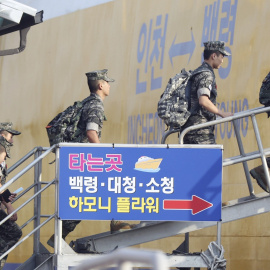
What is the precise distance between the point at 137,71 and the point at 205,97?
367 centimetres

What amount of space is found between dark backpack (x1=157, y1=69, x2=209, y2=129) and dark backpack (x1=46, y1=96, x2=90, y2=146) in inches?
29.0

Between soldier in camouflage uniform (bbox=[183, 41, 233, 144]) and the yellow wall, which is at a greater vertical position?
the yellow wall

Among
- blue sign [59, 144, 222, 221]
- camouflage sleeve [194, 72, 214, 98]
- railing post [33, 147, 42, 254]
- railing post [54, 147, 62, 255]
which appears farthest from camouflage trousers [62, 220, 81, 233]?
camouflage sleeve [194, 72, 214, 98]

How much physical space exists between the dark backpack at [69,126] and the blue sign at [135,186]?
0.97 metres

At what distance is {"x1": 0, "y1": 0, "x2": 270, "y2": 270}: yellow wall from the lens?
7797 mm

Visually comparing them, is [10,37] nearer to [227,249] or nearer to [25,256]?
[25,256]

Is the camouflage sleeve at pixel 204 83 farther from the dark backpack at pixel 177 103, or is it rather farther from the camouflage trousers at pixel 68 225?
the camouflage trousers at pixel 68 225

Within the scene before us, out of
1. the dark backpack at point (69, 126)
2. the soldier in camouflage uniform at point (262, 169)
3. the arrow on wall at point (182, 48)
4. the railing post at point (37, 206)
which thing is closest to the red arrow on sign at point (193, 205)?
the soldier in camouflage uniform at point (262, 169)

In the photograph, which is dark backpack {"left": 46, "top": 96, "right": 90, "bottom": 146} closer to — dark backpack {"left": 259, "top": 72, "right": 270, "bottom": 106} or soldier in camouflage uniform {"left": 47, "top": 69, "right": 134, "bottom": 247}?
soldier in camouflage uniform {"left": 47, "top": 69, "right": 134, "bottom": 247}

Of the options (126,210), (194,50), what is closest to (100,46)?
(194,50)

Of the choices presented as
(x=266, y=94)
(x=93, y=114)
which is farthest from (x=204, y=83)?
(x=93, y=114)

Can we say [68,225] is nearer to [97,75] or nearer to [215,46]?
[97,75]

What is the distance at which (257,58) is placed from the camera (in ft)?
25.6

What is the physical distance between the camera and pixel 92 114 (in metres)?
6.70
